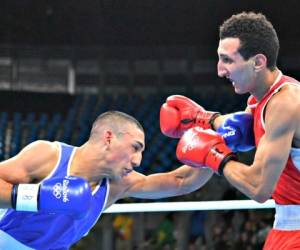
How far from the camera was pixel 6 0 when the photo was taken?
9.77 meters

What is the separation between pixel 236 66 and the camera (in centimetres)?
193

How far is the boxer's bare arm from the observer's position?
196 centimetres

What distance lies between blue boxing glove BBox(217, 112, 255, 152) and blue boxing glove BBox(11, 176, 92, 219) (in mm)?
561

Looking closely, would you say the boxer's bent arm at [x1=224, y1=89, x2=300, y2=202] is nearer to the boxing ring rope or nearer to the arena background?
the boxing ring rope

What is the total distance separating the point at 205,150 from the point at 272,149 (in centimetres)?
25

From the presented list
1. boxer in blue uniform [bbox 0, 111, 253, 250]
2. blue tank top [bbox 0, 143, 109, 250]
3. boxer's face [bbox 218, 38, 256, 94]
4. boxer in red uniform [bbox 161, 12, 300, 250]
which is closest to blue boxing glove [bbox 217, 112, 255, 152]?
boxer in red uniform [bbox 161, 12, 300, 250]

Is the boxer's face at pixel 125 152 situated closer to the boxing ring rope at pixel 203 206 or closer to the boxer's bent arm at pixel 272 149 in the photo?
the boxer's bent arm at pixel 272 149

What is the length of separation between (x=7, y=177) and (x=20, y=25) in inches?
339

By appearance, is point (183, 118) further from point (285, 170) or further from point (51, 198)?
point (51, 198)

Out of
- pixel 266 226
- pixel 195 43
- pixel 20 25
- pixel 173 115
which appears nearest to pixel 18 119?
pixel 20 25

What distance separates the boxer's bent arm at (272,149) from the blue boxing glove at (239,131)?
0.81ft

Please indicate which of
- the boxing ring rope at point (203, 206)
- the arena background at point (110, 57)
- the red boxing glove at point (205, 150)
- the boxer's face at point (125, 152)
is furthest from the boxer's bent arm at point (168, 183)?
the arena background at point (110, 57)

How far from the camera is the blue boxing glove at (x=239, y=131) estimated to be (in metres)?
2.10

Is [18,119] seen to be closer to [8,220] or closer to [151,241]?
[151,241]
